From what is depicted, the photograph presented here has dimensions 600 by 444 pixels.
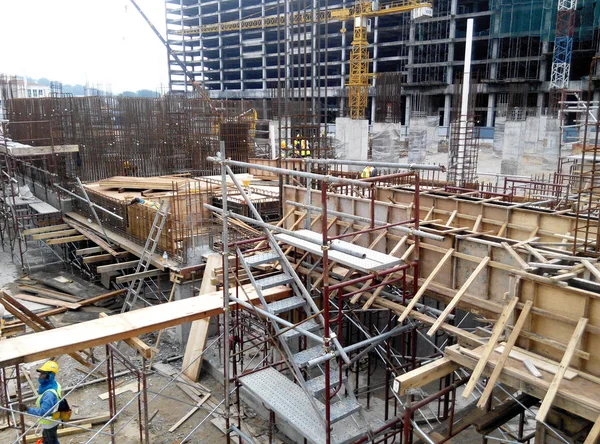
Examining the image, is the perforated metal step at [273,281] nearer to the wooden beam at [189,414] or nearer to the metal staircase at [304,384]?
the metal staircase at [304,384]

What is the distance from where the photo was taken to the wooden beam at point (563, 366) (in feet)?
A: 17.1

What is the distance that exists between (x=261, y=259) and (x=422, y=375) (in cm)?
387

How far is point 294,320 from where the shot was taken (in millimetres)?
11188

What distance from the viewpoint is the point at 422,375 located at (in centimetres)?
584

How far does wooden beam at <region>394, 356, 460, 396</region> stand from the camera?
5613 millimetres

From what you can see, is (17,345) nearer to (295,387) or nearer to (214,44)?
(295,387)

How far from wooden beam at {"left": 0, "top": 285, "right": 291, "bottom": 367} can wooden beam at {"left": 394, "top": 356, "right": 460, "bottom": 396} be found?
3.83m

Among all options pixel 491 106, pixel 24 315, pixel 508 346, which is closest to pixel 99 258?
pixel 24 315

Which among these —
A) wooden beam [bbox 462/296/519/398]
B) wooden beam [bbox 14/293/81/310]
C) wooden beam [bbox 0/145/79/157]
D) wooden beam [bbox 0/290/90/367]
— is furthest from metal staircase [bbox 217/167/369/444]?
wooden beam [bbox 0/145/79/157]

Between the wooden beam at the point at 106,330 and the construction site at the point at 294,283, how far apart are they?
4 cm

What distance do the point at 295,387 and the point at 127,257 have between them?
9.93 m

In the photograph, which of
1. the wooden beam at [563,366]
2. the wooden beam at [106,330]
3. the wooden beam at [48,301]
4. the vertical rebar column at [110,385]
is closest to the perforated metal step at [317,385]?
the wooden beam at [106,330]

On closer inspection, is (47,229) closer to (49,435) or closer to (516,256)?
(49,435)

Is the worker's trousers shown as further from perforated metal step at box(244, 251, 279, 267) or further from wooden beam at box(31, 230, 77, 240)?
wooden beam at box(31, 230, 77, 240)
